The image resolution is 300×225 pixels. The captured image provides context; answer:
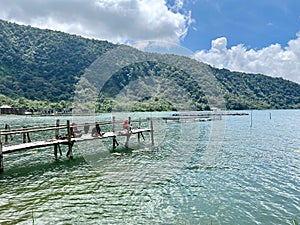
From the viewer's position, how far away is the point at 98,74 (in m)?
24.7

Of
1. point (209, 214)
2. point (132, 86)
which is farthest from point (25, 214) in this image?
point (132, 86)

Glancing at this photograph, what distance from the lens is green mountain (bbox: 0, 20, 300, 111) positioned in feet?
84.0

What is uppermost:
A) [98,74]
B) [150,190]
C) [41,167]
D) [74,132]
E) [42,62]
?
[42,62]

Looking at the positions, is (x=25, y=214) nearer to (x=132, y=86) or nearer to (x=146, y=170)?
(x=146, y=170)

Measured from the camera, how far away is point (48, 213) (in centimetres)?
912

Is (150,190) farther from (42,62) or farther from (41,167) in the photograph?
(42,62)

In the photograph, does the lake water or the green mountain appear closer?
the lake water

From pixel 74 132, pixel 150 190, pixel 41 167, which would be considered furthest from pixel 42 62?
pixel 150 190

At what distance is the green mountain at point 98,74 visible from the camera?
25.6 metres

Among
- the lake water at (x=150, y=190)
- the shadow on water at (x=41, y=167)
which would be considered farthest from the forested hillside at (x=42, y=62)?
the lake water at (x=150, y=190)

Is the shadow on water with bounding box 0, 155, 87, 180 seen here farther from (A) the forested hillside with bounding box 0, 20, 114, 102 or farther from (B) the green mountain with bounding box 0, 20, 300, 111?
(A) the forested hillside with bounding box 0, 20, 114, 102

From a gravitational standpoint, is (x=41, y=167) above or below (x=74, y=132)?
below

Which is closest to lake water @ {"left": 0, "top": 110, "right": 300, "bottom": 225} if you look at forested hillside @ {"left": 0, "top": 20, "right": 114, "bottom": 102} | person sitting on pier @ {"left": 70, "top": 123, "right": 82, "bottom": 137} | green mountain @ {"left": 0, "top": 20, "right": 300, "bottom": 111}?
person sitting on pier @ {"left": 70, "top": 123, "right": 82, "bottom": 137}

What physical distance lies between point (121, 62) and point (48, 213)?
658 inches
